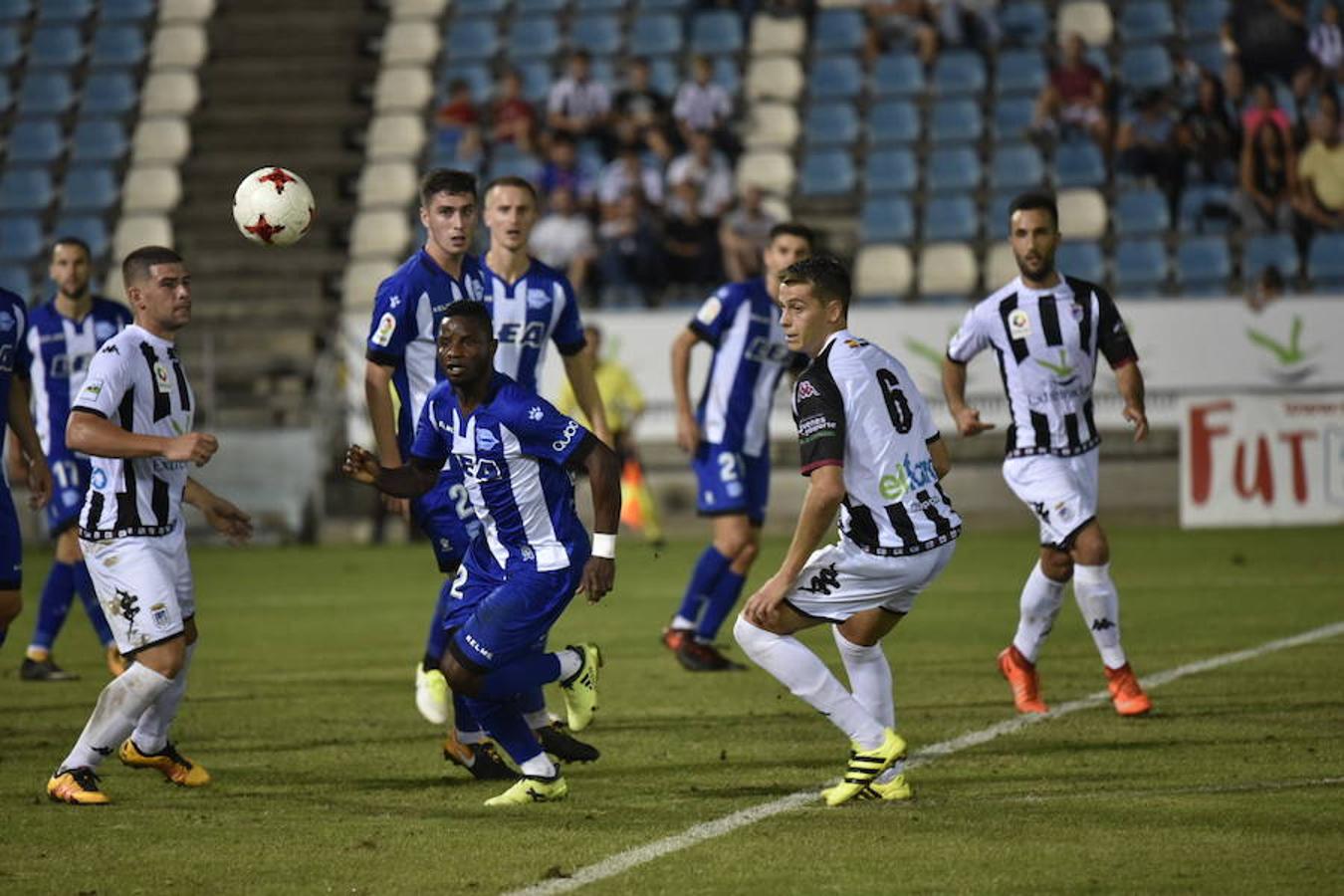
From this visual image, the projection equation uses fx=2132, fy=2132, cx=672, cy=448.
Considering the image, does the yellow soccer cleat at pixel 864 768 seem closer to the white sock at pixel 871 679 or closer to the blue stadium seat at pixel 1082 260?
the white sock at pixel 871 679

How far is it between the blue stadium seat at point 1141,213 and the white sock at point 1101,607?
46.4 ft

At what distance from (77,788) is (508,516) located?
182 centimetres

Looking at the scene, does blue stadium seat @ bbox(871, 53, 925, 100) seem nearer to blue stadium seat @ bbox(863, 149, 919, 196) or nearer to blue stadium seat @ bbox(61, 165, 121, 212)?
blue stadium seat @ bbox(863, 149, 919, 196)

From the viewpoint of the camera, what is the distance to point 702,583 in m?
11.8

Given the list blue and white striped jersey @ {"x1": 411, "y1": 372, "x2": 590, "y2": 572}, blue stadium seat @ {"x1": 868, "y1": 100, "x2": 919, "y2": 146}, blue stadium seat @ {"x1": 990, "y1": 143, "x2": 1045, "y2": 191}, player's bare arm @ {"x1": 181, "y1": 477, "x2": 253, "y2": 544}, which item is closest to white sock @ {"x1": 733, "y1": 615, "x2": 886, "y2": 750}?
blue and white striped jersey @ {"x1": 411, "y1": 372, "x2": 590, "y2": 572}

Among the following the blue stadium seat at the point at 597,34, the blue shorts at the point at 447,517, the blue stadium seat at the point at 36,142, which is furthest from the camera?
the blue stadium seat at the point at 36,142

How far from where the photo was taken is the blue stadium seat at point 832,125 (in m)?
25.4

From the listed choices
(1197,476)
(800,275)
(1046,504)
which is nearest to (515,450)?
(800,275)

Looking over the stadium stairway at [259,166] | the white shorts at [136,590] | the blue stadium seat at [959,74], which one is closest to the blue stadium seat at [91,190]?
the stadium stairway at [259,166]

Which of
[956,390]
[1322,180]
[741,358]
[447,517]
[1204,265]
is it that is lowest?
[447,517]

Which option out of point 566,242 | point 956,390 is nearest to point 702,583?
point 956,390

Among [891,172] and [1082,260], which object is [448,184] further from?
[891,172]

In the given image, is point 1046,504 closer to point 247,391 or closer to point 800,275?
point 800,275

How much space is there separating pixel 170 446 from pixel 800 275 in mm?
2200
